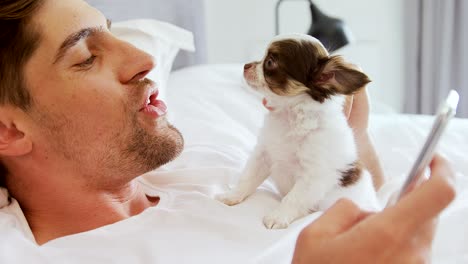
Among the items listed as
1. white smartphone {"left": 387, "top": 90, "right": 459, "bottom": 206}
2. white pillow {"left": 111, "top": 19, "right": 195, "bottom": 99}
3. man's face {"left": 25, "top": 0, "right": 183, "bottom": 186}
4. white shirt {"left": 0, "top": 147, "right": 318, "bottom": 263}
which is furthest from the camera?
white pillow {"left": 111, "top": 19, "right": 195, "bottom": 99}

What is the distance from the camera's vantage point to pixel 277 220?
102cm

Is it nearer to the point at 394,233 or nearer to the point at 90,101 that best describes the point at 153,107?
the point at 90,101

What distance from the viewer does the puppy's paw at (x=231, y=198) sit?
A: 1.11 m

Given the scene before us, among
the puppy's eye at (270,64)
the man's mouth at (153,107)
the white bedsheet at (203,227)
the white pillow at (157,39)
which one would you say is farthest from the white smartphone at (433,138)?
the white pillow at (157,39)

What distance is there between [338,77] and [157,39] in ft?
3.25

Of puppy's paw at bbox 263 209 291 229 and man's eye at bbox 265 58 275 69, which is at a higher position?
man's eye at bbox 265 58 275 69

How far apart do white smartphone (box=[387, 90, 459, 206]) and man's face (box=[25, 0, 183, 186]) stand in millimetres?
612

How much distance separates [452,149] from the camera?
162 centimetres

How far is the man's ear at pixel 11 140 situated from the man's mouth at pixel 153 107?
0.83 feet

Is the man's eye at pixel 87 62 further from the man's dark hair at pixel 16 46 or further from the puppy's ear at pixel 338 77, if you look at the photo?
the puppy's ear at pixel 338 77

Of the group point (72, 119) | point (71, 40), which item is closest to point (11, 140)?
point (72, 119)

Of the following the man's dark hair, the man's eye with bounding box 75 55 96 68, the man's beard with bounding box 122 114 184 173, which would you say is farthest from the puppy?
the man's dark hair

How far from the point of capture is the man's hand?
1.91ft

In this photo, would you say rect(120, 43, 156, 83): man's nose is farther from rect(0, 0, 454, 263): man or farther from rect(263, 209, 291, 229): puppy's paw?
rect(263, 209, 291, 229): puppy's paw
